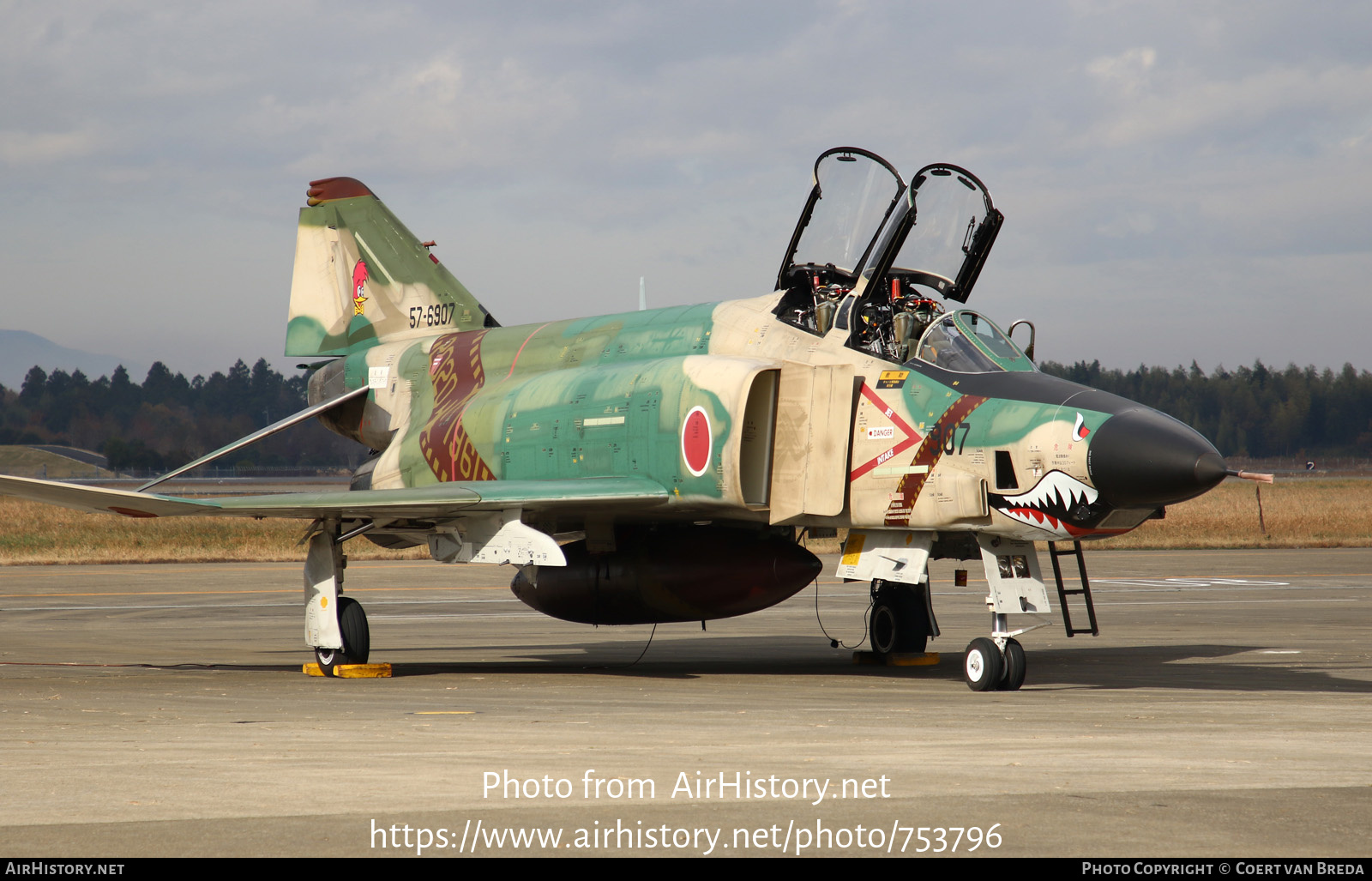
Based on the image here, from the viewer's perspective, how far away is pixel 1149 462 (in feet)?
31.2

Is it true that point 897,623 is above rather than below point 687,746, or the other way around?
above

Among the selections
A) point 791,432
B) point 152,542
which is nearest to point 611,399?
point 791,432

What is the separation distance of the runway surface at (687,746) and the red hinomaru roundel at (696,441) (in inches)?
80.0

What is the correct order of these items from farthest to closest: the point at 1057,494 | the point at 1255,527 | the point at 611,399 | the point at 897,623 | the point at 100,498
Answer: the point at 1255,527
the point at 897,623
the point at 611,399
the point at 100,498
the point at 1057,494

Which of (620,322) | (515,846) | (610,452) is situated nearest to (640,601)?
(610,452)

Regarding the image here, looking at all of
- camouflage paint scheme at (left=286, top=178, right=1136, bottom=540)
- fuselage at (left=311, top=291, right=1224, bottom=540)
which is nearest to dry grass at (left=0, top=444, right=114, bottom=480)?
camouflage paint scheme at (left=286, top=178, right=1136, bottom=540)

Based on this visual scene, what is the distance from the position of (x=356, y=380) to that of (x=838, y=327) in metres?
8.05

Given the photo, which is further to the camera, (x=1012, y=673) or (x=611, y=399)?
(x=611, y=399)

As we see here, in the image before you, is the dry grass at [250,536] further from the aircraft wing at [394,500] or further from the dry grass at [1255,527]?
the aircraft wing at [394,500]

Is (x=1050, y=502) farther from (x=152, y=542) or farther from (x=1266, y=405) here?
(x=1266, y=405)

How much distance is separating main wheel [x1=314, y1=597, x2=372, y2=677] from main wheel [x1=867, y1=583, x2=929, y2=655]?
17.6ft

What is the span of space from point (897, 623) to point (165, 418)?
122516 mm

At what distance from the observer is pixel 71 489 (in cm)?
1188
